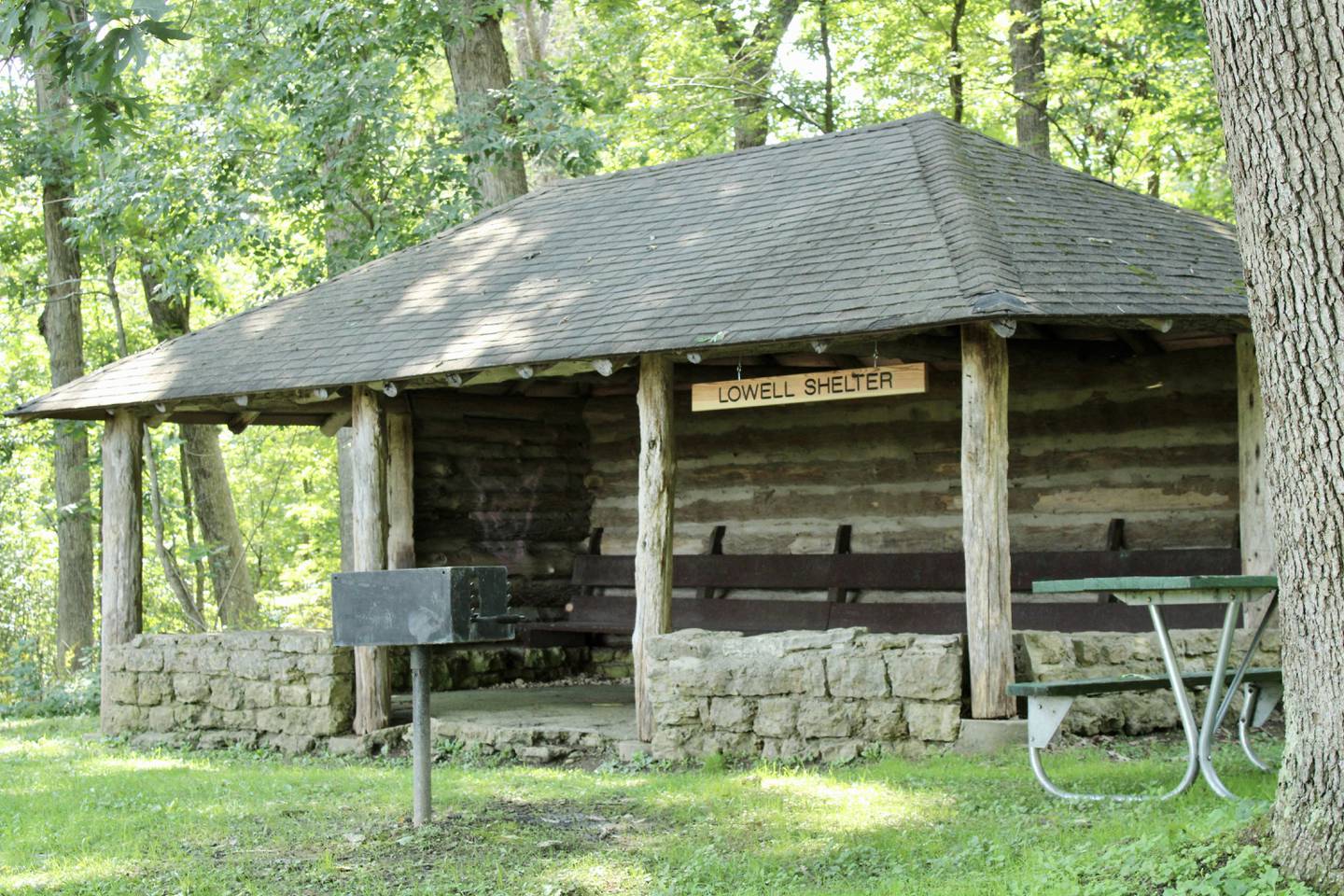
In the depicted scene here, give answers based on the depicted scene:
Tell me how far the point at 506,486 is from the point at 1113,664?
6417mm

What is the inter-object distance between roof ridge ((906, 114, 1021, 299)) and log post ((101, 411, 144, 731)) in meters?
6.89

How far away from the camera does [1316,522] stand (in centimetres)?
472

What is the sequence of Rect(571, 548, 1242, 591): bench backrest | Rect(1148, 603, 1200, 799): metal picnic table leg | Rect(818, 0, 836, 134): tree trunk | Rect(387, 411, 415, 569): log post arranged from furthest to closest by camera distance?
1. Rect(818, 0, 836, 134): tree trunk
2. Rect(387, 411, 415, 569): log post
3. Rect(571, 548, 1242, 591): bench backrest
4. Rect(1148, 603, 1200, 799): metal picnic table leg

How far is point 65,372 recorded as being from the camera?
18359 millimetres

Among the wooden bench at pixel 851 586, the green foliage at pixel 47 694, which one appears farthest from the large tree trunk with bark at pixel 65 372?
the wooden bench at pixel 851 586

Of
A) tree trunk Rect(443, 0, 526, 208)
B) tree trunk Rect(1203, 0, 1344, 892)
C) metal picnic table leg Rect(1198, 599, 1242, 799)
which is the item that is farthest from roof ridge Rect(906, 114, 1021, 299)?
tree trunk Rect(443, 0, 526, 208)

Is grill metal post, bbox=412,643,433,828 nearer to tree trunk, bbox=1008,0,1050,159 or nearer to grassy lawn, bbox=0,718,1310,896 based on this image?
grassy lawn, bbox=0,718,1310,896

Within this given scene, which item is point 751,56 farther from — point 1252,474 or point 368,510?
point 1252,474

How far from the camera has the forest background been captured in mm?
16500

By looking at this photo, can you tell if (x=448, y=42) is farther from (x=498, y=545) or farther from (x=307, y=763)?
(x=307, y=763)

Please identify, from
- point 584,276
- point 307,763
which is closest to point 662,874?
point 307,763

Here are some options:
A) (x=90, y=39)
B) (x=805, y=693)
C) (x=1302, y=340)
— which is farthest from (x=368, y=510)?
(x=1302, y=340)

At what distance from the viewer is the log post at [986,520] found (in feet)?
28.0

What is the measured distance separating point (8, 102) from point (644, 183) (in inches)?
399
